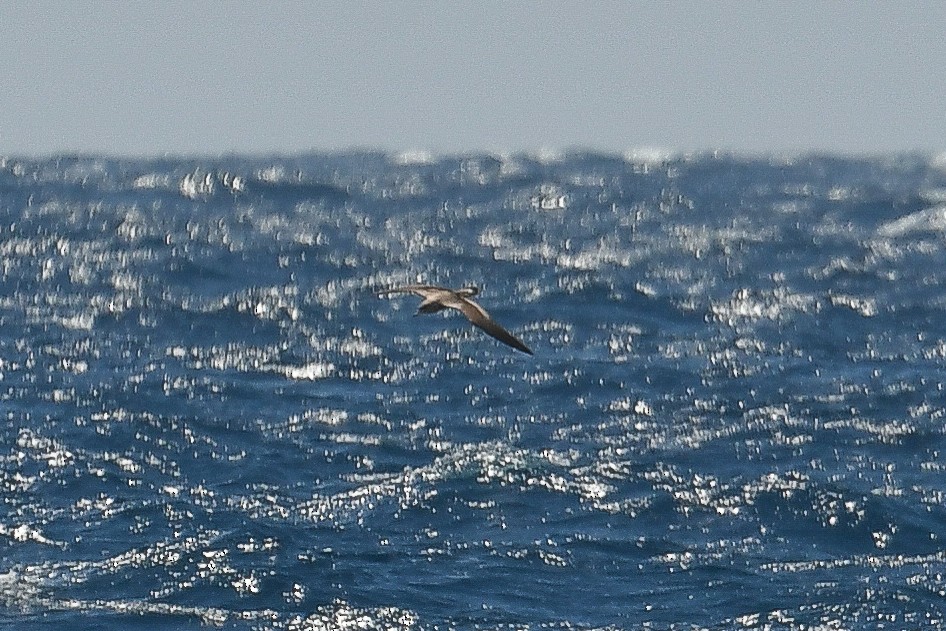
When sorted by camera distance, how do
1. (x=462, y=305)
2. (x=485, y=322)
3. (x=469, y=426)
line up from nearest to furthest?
1. (x=485, y=322)
2. (x=462, y=305)
3. (x=469, y=426)

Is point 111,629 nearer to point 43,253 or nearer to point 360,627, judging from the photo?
point 360,627

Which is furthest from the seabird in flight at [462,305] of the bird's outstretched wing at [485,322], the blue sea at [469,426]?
the blue sea at [469,426]

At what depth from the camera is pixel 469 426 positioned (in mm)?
45875

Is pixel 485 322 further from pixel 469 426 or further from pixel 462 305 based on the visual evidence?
pixel 469 426

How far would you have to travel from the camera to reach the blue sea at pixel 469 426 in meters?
35.1

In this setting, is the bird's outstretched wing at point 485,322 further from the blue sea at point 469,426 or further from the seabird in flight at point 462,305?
the blue sea at point 469,426

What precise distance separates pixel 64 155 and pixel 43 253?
50.9 m

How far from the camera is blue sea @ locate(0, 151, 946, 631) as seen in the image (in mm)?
35062

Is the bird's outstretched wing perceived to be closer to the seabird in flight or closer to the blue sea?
the seabird in flight

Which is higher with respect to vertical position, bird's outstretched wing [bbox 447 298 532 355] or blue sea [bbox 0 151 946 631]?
bird's outstretched wing [bbox 447 298 532 355]

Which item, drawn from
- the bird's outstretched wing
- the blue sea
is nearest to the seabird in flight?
the bird's outstretched wing

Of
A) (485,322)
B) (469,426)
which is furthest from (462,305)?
(469,426)

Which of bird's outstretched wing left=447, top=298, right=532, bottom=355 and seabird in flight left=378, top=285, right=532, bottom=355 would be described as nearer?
bird's outstretched wing left=447, top=298, right=532, bottom=355

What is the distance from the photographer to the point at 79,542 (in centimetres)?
3719
